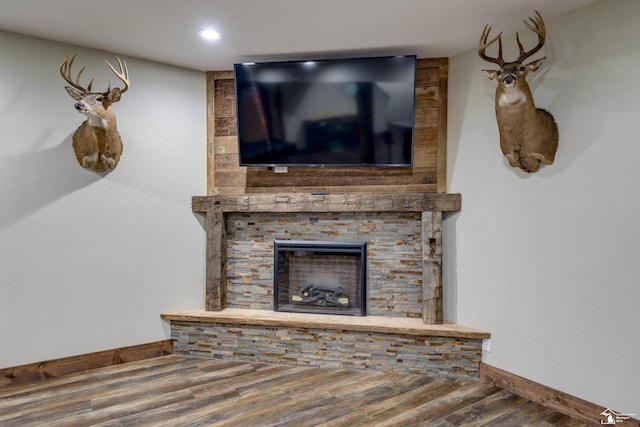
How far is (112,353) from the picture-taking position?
3.03 meters

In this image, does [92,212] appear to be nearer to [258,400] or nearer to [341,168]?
[258,400]

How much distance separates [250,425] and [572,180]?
240cm

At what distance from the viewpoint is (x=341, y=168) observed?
10.7 feet

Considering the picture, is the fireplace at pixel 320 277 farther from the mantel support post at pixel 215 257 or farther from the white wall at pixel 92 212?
the white wall at pixel 92 212

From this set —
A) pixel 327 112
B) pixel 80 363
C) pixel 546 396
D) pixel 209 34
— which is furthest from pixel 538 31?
pixel 80 363

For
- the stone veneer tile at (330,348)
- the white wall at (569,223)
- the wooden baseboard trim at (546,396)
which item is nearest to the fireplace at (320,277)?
the stone veneer tile at (330,348)

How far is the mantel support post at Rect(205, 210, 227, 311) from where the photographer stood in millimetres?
3318

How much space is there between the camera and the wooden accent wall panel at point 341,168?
313 centimetres

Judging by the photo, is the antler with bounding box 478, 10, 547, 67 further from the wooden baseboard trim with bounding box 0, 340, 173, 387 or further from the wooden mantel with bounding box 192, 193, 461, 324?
the wooden baseboard trim with bounding box 0, 340, 173, 387

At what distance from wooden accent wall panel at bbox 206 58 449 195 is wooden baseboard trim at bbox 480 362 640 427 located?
1424mm

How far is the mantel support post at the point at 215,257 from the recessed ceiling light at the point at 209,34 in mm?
1373

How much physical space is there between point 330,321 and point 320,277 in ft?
1.43

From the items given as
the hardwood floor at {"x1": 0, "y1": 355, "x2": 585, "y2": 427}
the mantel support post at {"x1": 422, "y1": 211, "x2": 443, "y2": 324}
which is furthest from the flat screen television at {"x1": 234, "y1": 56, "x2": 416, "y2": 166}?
the hardwood floor at {"x1": 0, "y1": 355, "x2": 585, "y2": 427}

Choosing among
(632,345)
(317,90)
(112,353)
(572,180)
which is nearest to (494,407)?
(632,345)
